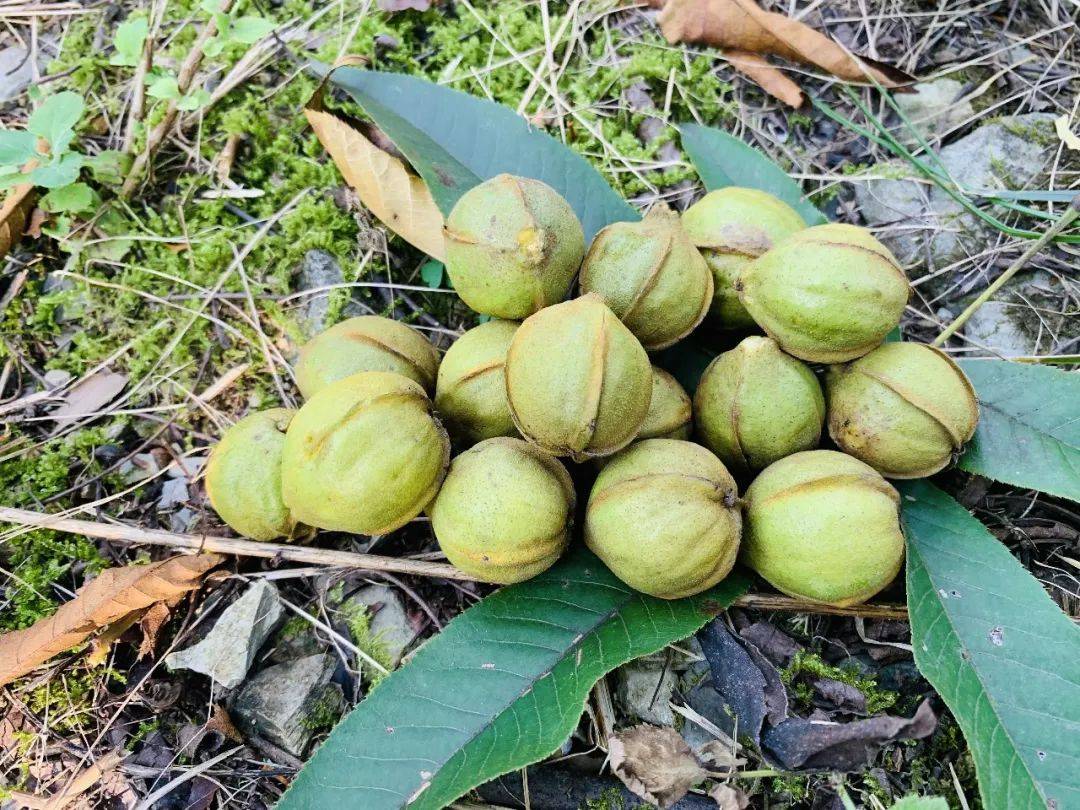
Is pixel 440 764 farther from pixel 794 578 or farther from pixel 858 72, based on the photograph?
pixel 858 72

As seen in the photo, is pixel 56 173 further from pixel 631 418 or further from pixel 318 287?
pixel 631 418

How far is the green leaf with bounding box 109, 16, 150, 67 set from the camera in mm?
3449

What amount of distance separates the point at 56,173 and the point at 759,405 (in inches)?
109

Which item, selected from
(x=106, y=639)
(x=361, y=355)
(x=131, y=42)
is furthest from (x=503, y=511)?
(x=131, y=42)

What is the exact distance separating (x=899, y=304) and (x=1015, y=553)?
1.04m

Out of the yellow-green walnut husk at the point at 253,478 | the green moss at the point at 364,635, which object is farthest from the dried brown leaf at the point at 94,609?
the green moss at the point at 364,635

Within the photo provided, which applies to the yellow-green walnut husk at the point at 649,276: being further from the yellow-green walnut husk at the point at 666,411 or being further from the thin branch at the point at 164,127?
the thin branch at the point at 164,127

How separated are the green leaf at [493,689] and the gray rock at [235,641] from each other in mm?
559

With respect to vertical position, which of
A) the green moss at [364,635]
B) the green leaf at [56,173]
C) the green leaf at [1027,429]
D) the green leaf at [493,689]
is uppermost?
the green leaf at [56,173]

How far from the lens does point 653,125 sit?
3574 mm

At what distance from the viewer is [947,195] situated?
339 cm

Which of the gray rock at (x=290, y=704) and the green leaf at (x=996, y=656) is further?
the gray rock at (x=290, y=704)

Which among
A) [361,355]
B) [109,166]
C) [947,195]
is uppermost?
[109,166]

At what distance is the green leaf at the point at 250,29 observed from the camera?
3.38 metres
